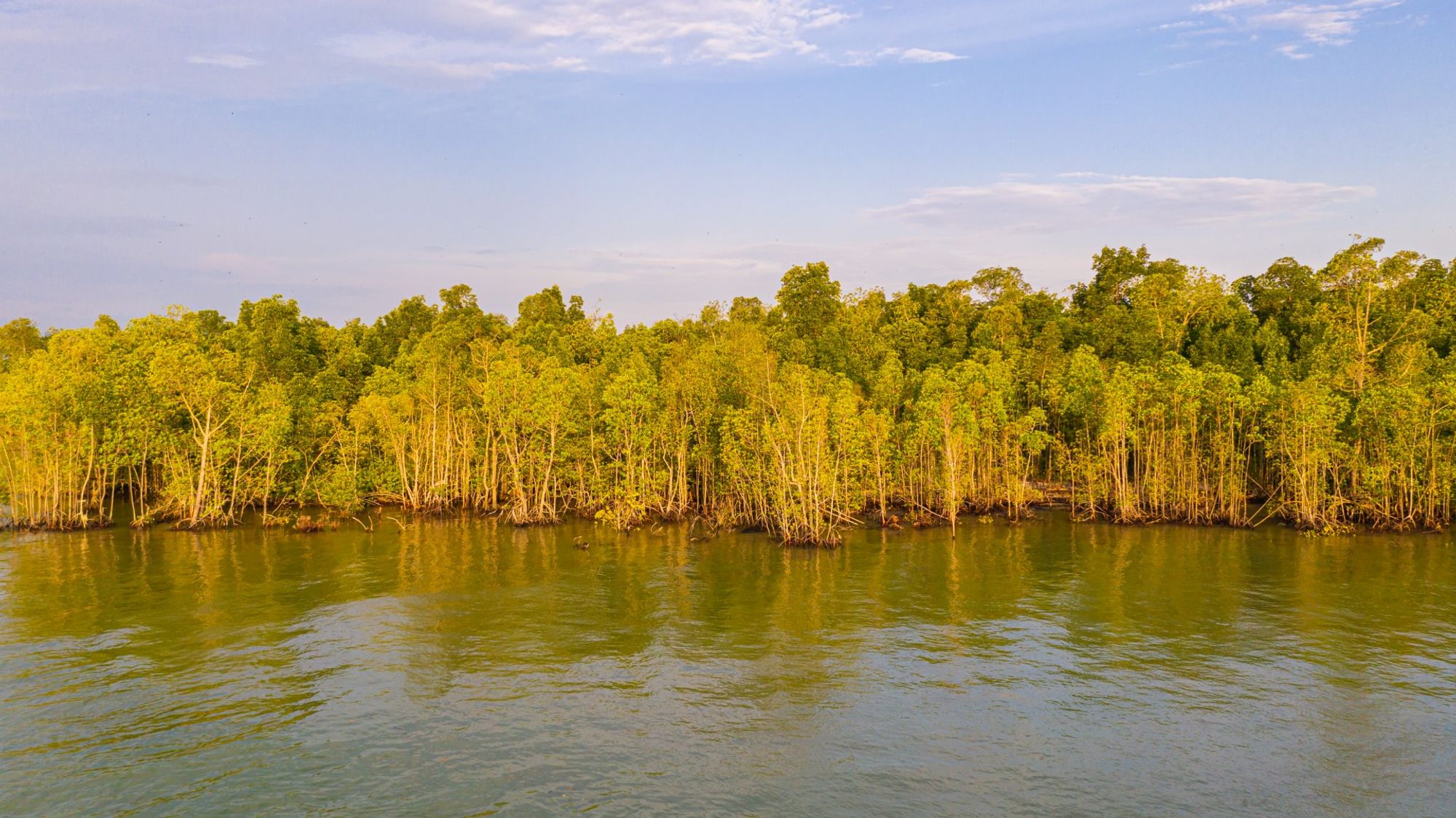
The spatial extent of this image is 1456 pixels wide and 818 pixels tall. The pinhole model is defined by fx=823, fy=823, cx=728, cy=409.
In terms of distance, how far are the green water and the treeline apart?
9020 millimetres

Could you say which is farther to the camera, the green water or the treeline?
the treeline

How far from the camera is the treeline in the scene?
5559 centimetres

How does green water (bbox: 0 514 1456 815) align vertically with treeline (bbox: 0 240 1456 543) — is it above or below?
below

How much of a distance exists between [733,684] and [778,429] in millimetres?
25086

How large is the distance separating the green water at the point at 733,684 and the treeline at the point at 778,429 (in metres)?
9.02

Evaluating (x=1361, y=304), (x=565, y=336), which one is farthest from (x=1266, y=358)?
(x=565, y=336)

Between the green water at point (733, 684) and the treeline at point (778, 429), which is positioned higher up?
the treeline at point (778, 429)

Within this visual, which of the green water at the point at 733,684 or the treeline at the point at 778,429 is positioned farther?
the treeline at the point at 778,429

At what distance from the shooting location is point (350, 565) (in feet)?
161

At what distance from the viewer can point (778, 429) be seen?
→ 5322cm

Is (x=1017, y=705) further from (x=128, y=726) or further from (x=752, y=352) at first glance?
(x=752, y=352)

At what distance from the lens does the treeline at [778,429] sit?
2189 inches

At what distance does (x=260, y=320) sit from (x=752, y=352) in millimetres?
55364

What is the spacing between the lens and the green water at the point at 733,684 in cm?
2233
